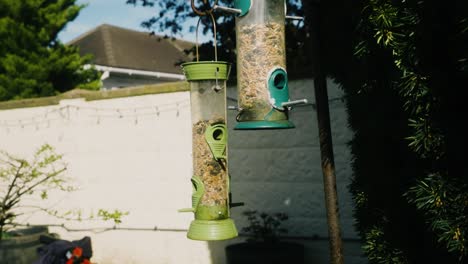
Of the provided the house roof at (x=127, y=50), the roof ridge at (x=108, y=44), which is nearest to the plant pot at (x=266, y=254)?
the house roof at (x=127, y=50)

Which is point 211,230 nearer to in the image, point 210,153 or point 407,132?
point 210,153

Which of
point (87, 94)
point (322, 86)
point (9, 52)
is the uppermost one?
point (9, 52)

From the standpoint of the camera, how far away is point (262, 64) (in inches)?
136

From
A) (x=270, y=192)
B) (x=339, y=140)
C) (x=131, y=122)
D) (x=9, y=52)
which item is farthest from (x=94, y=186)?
(x=9, y=52)

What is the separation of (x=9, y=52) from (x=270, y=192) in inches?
382

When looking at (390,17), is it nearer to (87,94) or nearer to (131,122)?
(131,122)

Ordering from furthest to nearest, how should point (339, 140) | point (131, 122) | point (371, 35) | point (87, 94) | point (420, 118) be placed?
point (87, 94) < point (131, 122) < point (339, 140) < point (371, 35) < point (420, 118)

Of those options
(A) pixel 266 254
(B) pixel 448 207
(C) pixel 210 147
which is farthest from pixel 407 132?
(A) pixel 266 254

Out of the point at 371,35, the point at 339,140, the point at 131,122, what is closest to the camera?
the point at 371,35

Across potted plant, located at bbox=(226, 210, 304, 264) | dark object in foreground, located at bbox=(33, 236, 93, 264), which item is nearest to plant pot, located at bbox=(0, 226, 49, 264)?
dark object in foreground, located at bbox=(33, 236, 93, 264)

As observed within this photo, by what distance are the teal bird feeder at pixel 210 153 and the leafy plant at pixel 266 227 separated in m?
1.99

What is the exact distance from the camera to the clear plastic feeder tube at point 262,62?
340cm

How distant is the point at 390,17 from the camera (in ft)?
8.52

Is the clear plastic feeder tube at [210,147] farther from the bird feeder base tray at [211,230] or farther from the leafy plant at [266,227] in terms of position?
the leafy plant at [266,227]
